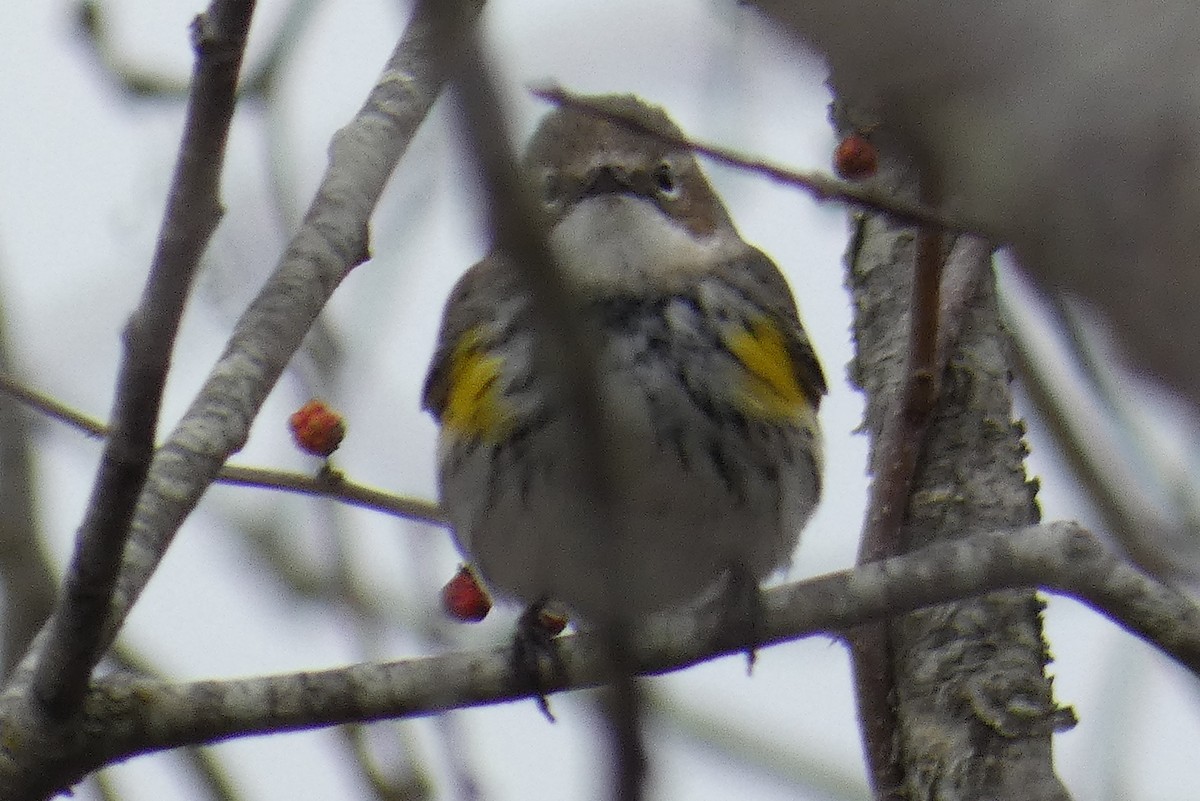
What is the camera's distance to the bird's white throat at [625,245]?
4812 millimetres

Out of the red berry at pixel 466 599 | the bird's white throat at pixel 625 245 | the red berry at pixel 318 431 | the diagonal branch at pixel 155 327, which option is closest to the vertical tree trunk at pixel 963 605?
the bird's white throat at pixel 625 245

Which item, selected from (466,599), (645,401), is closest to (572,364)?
(645,401)

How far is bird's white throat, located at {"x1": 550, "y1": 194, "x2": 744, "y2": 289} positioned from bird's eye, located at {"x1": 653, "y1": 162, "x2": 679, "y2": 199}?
15cm

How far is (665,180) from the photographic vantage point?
537 centimetres

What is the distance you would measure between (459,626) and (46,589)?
1.28 meters

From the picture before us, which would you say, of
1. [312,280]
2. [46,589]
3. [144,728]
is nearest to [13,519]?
[46,589]

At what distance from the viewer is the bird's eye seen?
5.29 meters

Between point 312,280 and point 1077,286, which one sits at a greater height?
point 312,280

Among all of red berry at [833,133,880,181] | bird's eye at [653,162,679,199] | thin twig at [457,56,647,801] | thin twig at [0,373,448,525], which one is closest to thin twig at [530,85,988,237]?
thin twig at [457,56,647,801]

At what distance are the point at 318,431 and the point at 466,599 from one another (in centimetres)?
97

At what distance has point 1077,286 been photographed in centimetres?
104

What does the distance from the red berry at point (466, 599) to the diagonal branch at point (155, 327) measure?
215cm

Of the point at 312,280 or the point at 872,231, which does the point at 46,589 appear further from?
the point at 872,231

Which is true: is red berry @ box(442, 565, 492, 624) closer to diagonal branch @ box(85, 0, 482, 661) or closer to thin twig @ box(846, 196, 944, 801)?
thin twig @ box(846, 196, 944, 801)
